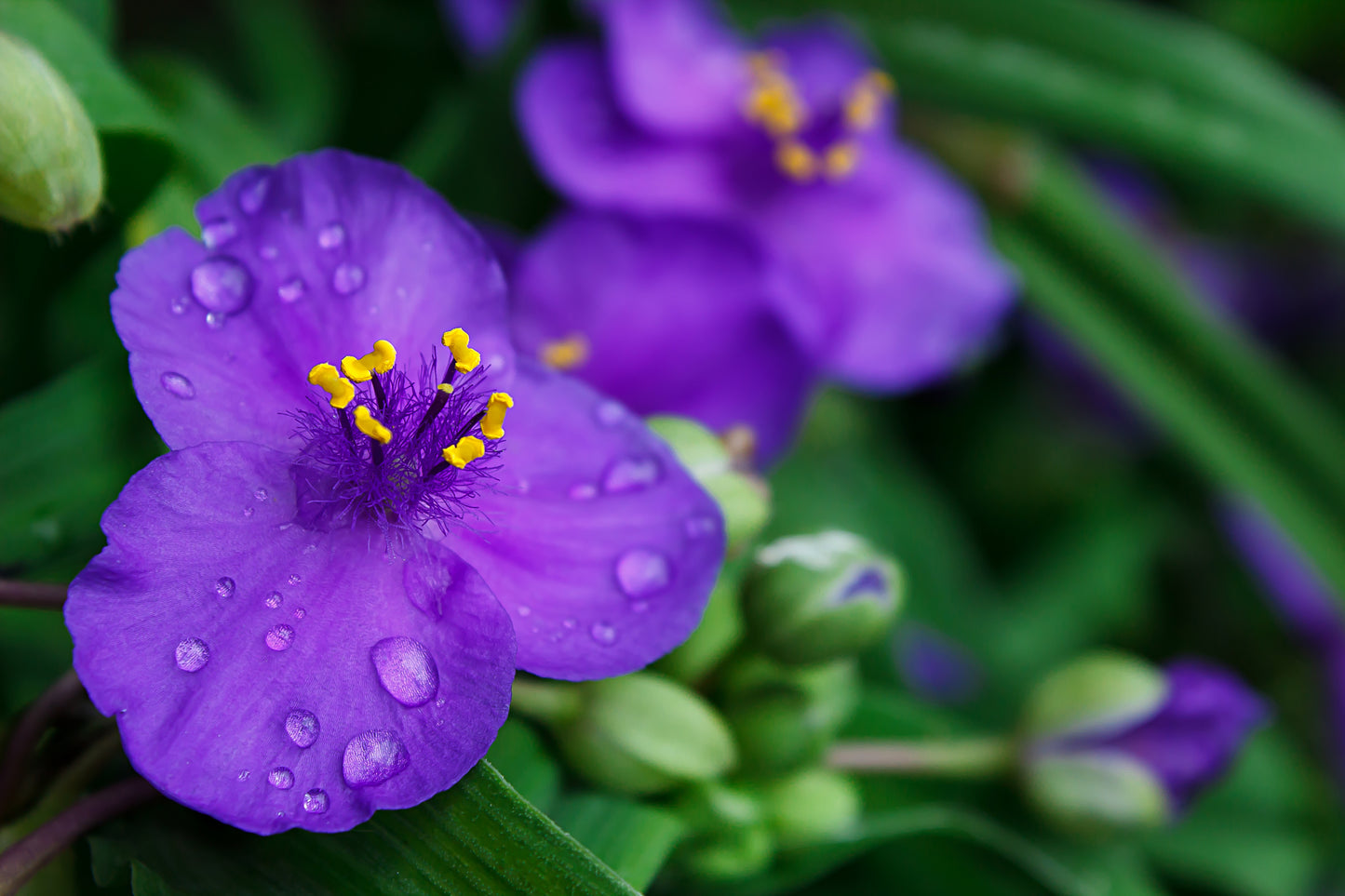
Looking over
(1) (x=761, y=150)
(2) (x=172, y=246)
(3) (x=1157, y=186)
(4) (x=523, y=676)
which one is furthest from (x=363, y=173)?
(3) (x=1157, y=186)

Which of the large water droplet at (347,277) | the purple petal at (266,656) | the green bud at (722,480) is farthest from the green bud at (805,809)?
the large water droplet at (347,277)

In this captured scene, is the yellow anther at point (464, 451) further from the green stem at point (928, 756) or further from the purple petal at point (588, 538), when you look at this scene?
the green stem at point (928, 756)

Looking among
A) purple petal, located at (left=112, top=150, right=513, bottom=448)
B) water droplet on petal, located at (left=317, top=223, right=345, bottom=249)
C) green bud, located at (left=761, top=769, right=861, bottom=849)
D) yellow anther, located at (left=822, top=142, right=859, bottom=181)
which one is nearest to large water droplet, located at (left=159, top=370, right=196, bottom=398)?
purple petal, located at (left=112, top=150, right=513, bottom=448)

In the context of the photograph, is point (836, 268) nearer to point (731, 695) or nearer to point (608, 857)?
point (731, 695)

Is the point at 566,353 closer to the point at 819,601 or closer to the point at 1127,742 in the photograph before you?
the point at 819,601

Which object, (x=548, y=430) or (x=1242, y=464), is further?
(x=1242, y=464)

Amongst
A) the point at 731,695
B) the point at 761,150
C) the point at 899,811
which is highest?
the point at 761,150
